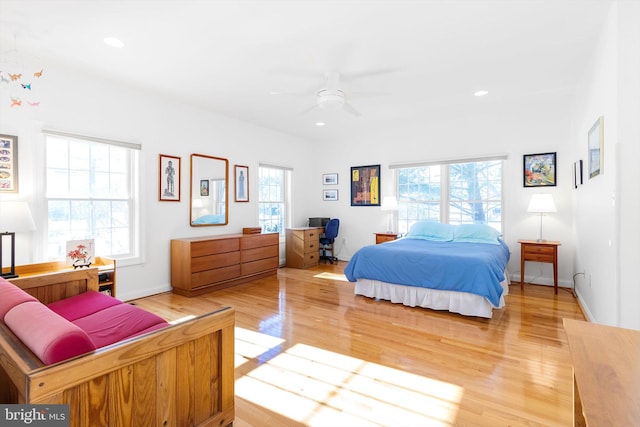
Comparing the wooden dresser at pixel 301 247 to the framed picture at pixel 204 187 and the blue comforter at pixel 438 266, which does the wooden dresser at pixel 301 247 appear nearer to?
the framed picture at pixel 204 187

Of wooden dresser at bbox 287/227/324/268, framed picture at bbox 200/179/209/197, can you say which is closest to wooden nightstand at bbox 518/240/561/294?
wooden dresser at bbox 287/227/324/268

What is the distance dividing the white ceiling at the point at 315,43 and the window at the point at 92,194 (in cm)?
87

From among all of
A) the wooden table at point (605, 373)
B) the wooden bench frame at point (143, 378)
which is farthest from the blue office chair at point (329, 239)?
the wooden table at point (605, 373)

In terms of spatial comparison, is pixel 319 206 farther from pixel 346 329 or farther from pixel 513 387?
pixel 513 387

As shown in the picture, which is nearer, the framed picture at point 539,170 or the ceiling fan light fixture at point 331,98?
the ceiling fan light fixture at point 331,98

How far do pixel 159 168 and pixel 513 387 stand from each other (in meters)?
4.42

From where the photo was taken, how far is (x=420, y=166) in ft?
18.5

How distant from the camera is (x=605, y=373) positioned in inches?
33.1

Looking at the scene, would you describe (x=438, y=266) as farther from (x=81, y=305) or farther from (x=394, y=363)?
(x=81, y=305)

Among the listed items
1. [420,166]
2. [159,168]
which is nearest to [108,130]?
[159,168]

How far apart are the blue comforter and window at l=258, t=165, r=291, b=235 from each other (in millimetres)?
2529

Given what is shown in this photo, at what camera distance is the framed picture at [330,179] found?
6676 mm

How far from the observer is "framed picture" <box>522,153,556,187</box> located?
4520 mm

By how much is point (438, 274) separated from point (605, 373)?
259 centimetres
